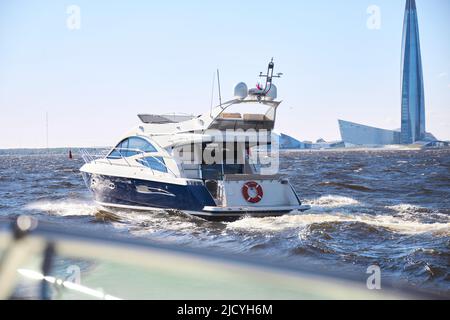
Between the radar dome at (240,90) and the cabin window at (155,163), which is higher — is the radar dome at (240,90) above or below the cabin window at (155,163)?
above

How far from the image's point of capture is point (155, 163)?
15906mm

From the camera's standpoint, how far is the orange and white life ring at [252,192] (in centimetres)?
1473

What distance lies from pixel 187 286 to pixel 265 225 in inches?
460

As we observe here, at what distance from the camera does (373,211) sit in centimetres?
1762

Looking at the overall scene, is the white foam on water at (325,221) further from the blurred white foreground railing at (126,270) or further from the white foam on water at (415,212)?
the blurred white foreground railing at (126,270)

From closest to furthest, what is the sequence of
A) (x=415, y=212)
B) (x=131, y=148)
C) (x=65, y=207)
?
(x=415, y=212) < (x=131, y=148) < (x=65, y=207)

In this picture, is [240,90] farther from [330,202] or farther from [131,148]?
[330,202]

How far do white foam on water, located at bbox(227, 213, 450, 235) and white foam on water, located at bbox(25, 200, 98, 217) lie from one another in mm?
5796

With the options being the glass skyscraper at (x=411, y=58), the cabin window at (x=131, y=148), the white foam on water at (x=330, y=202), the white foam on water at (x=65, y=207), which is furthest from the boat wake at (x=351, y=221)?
the glass skyscraper at (x=411, y=58)

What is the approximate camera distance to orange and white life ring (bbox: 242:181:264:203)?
48.3 feet

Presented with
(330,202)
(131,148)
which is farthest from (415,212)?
(131,148)

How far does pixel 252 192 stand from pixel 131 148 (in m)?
4.73

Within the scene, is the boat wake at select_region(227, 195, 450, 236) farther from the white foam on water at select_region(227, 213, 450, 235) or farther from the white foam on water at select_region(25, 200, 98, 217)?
the white foam on water at select_region(25, 200, 98, 217)

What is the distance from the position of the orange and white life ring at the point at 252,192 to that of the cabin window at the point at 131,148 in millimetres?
3152
